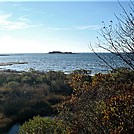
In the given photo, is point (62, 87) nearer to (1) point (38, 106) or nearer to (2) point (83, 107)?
(1) point (38, 106)

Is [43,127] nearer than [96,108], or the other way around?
[96,108]

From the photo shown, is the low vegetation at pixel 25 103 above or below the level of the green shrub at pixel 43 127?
A: below

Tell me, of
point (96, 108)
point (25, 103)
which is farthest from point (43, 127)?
point (25, 103)

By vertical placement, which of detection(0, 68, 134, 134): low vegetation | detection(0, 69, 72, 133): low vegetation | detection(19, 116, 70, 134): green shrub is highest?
detection(0, 68, 134, 134): low vegetation

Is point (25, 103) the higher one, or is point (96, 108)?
point (96, 108)

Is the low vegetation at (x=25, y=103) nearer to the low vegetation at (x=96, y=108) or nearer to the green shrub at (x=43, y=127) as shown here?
the low vegetation at (x=96, y=108)

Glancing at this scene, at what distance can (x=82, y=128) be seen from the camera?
7.50 metres

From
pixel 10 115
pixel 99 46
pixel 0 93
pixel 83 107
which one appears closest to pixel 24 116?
pixel 10 115

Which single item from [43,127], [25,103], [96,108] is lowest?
[25,103]

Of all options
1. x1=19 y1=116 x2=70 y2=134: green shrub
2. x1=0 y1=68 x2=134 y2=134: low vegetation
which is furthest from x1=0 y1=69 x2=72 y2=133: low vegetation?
x1=19 y1=116 x2=70 y2=134: green shrub

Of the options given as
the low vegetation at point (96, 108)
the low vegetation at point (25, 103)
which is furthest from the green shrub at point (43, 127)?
the low vegetation at point (25, 103)

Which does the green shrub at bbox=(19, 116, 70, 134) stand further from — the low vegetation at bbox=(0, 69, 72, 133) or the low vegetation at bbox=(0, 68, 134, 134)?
the low vegetation at bbox=(0, 69, 72, 133)

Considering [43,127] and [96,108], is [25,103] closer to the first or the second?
[43,127]

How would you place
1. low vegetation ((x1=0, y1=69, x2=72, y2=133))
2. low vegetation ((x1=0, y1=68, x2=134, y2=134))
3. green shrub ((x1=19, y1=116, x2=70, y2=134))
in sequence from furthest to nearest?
low vegetation ((x1=0, y1=69, x2=72, y2=133)), green shrub ((x1=19, y1=116, x2=70, y2=134)), low vegetation ((x1=0, y1=68, x2=134, y2=134))
